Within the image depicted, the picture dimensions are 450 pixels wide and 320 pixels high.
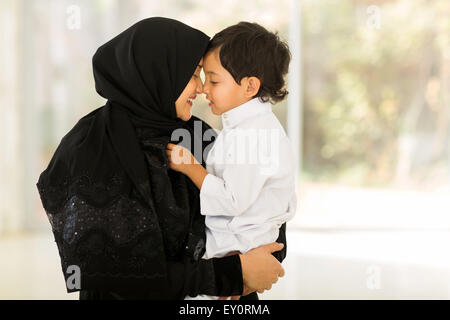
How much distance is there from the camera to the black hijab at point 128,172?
4.45ft

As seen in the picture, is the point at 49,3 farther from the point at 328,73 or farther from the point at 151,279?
the point at 151,279

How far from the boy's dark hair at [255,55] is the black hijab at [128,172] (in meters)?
0.07

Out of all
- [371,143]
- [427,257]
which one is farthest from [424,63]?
[427,257]

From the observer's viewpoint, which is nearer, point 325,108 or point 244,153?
point 244,153

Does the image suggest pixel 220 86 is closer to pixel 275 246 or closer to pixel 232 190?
pixel 232 190

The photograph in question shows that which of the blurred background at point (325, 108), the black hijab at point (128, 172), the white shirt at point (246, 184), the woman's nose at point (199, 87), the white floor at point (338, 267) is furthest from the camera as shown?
the blurred background at point (325, 108)

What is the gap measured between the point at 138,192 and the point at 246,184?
0.28 meters

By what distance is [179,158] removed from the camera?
1.45 metres

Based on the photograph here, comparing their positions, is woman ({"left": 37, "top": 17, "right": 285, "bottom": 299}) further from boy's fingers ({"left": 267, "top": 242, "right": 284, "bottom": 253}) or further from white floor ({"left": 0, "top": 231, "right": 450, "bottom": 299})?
white floor ({"left": 0, "top": 231, "right": 450, "bottom": 299})

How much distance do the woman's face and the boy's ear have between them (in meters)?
0.14

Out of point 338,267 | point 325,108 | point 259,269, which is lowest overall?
point 338,267

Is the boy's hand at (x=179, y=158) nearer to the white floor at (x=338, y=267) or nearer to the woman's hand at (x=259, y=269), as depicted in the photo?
the woman's hand at (x=259, y=269)

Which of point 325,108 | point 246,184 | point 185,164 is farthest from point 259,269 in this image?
point 325,108

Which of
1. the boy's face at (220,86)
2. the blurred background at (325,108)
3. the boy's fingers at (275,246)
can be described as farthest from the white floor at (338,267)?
the boy's face at (220,86)
